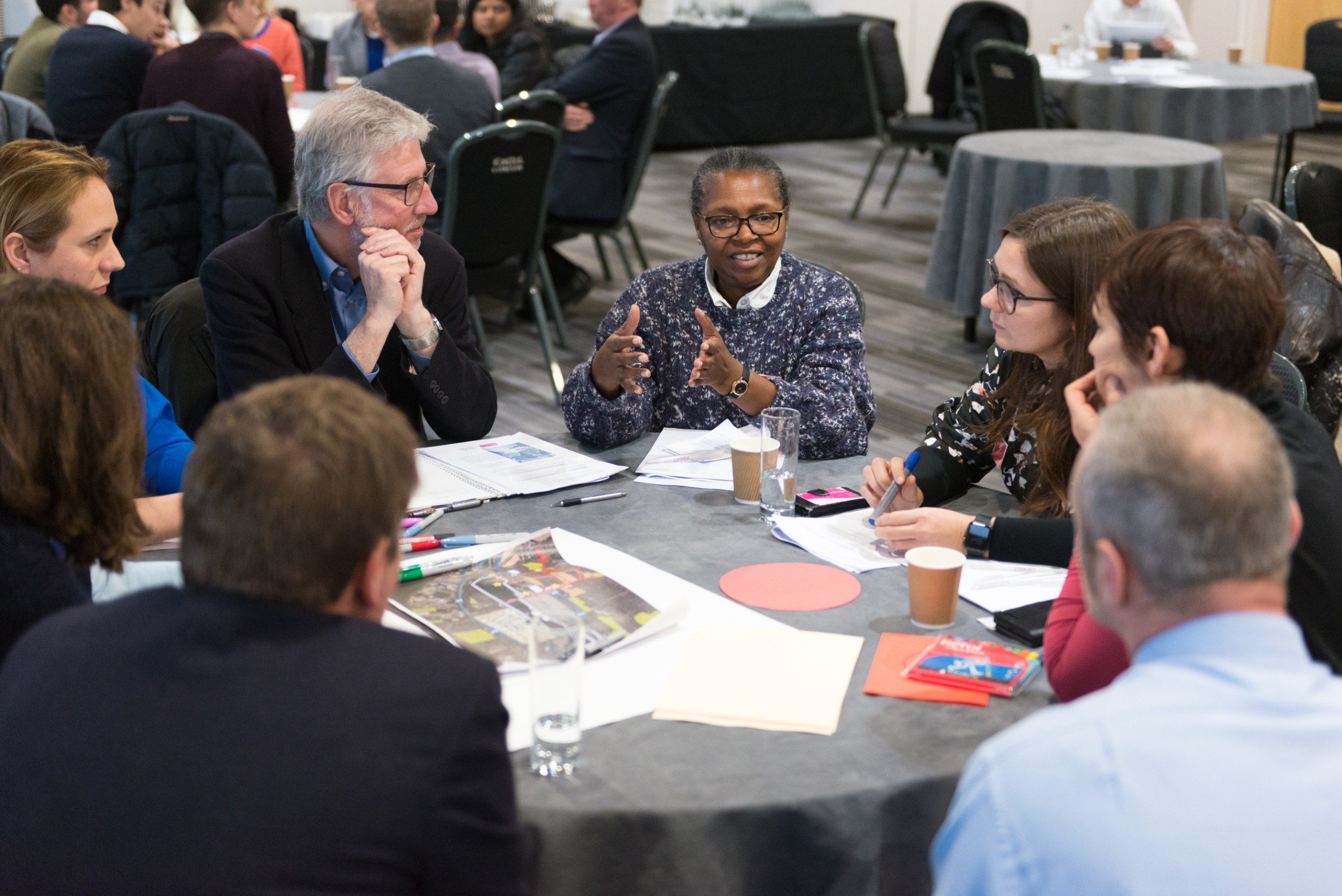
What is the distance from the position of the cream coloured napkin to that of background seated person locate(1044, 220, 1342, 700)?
0.80ft

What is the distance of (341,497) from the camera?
100cm

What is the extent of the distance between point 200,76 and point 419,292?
278cm

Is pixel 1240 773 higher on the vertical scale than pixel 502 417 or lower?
higher

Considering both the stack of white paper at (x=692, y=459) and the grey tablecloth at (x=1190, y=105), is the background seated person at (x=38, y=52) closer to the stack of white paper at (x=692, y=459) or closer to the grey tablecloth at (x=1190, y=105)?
the stack of white paper at (x=692, y=459)

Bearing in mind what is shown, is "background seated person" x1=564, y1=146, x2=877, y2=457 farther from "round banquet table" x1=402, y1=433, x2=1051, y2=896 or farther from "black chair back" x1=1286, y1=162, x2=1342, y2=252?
"black chair back" x1=1286, y1=162, x2=1342, y2=252

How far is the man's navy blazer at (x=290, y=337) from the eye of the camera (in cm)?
229

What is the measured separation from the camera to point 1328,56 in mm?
7977

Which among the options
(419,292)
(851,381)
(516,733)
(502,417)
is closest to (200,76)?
(502,417)

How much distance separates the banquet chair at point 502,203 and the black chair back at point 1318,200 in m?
2.34

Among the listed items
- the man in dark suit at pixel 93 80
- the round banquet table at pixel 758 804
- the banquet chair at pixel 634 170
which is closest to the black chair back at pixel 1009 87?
the banquet chair at pixel 634 170

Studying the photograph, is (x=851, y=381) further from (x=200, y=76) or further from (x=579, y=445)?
(x=200, y=76)

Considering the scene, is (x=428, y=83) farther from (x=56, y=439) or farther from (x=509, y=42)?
(x=56, y=439)

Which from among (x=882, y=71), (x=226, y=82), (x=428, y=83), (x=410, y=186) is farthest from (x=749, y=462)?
(x=882, y=71)

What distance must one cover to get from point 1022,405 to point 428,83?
3.15m
